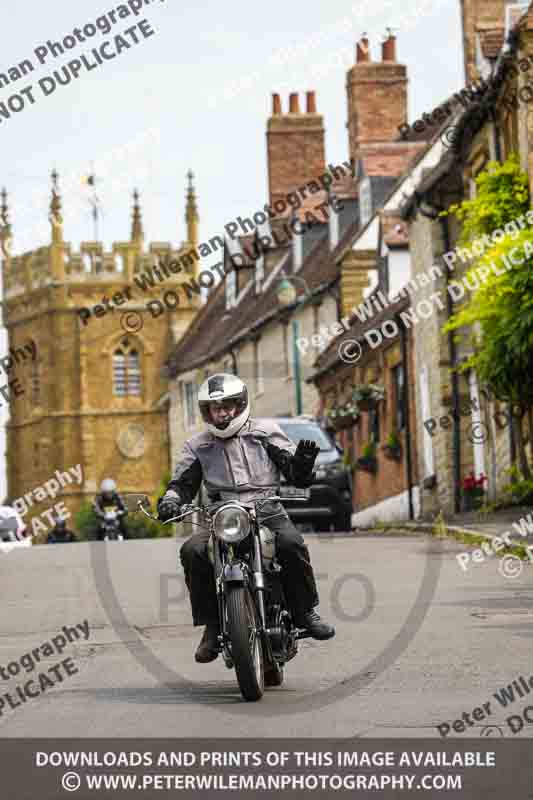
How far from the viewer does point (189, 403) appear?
262 feet

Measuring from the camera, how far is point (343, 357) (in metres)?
44.2

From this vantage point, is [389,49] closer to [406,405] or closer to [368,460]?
[368,460]

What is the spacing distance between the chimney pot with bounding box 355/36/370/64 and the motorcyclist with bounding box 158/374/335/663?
40.2 metres

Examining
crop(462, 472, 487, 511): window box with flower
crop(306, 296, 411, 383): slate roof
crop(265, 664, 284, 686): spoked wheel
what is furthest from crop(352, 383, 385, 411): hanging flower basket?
crop(265, 664, 284, 686): spoked wheel

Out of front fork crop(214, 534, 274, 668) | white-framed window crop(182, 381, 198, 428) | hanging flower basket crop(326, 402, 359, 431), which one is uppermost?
white-framed window crop(182, 381, 198, 428)

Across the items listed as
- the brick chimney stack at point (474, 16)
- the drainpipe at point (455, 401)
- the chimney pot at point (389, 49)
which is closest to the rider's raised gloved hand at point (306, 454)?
the drainpipe at point (455, 401)

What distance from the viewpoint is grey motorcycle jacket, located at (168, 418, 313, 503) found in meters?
9.86

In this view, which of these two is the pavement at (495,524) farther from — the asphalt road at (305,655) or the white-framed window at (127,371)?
the white-framed window at (127,371)

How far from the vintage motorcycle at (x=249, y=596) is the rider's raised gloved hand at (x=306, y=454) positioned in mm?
→ 226

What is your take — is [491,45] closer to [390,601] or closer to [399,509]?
[399,509]

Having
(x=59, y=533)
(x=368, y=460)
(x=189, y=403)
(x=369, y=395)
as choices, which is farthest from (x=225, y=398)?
(x=189, y=403)

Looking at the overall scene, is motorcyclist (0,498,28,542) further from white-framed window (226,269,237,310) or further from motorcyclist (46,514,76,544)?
white-framed window (226,269,237,310)

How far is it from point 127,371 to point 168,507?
315ft

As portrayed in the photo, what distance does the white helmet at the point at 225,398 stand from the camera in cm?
980
